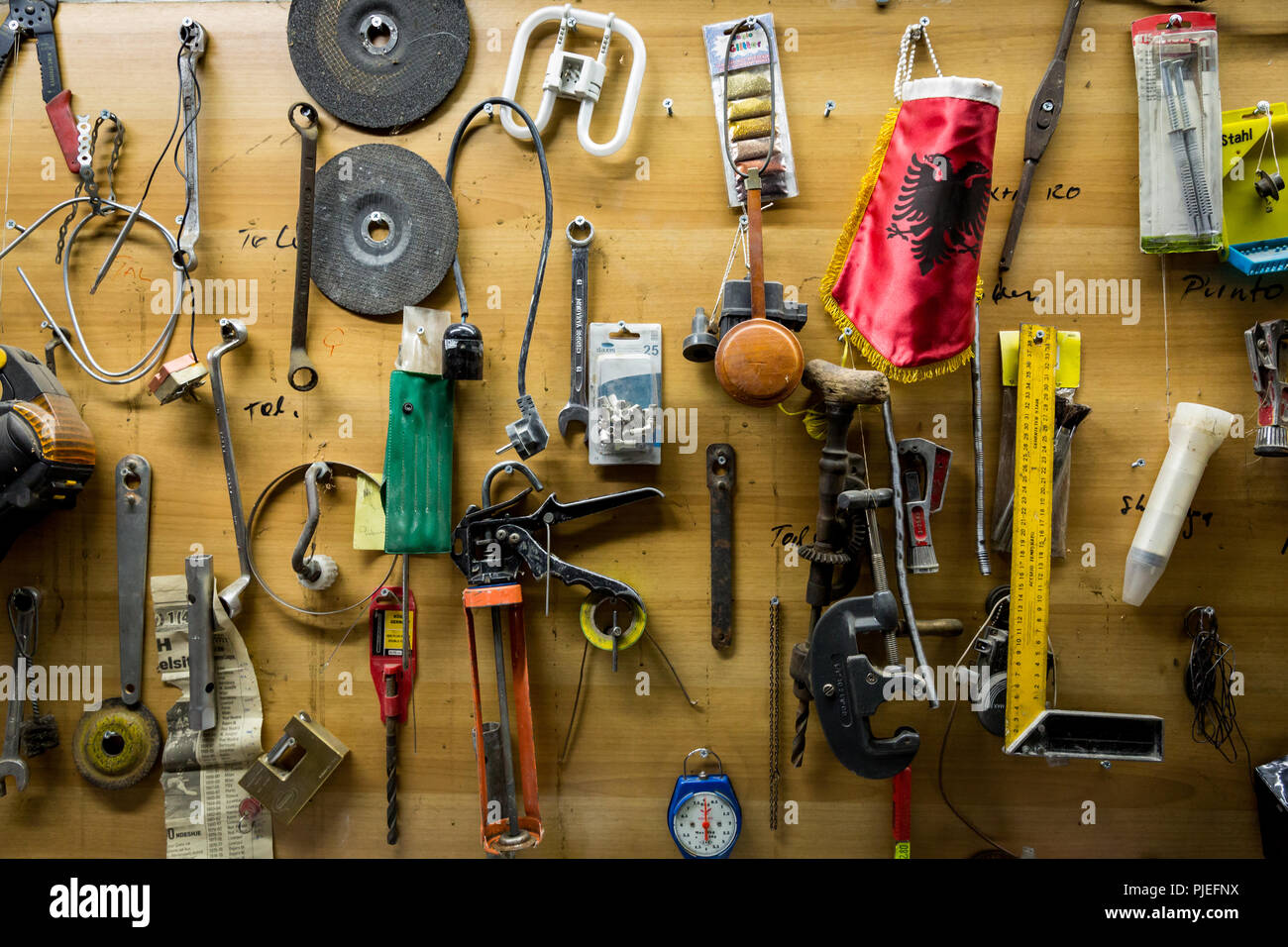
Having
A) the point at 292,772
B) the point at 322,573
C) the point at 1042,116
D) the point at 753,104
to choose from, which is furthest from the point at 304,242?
the point at 1042,116

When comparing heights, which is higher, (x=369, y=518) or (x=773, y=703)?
(x=369, y=518)

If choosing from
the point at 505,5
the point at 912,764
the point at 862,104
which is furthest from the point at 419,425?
the point at 912,764

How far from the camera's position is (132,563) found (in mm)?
1379

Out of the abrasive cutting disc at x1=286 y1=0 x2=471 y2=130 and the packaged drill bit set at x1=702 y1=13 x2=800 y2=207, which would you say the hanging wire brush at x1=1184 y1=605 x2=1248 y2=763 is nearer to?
the packaged drill bit set at x1=702 y1=13 x2=800 y2=207

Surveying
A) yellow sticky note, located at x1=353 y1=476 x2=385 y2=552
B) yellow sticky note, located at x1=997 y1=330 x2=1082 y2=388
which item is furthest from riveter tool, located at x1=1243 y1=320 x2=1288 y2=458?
yellow sticky note, located at x1=353 y1=476 x2=385 y2=552

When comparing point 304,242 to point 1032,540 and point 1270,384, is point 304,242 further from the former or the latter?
point 1270,384

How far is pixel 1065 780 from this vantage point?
4.48ft

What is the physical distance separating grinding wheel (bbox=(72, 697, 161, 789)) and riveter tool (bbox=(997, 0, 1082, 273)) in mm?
1948

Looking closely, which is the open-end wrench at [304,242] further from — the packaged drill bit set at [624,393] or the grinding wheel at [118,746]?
the grinding wheel at [118,746]

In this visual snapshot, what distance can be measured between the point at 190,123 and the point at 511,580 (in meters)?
1.14

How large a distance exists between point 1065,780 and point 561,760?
101 centimetres

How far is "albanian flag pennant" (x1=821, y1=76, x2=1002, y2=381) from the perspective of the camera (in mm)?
1212

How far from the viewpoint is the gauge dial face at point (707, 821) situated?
133cm

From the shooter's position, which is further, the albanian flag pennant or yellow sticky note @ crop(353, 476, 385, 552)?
yellow sticky note @ crop(353, 476, 385, 552)
